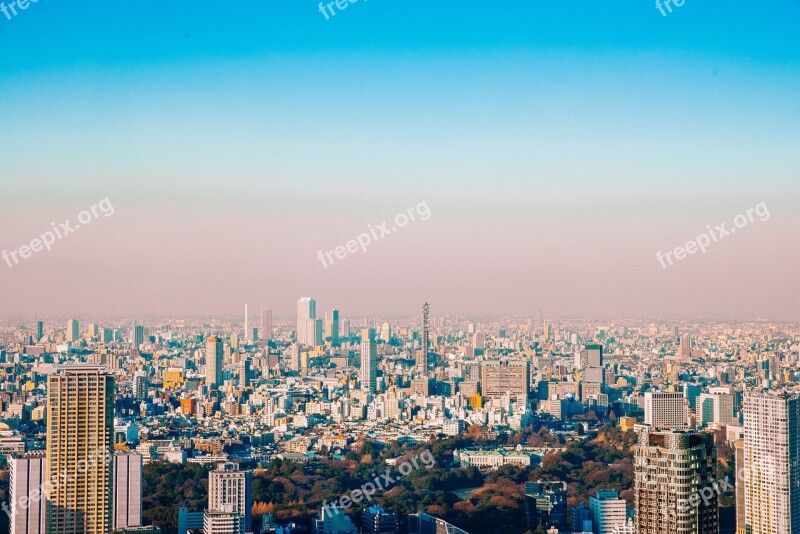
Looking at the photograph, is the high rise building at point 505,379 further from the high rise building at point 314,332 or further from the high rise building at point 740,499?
the high rise building at point 740,499

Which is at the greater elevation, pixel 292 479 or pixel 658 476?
pixel 658 476

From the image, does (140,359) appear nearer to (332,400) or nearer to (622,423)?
(332,400)

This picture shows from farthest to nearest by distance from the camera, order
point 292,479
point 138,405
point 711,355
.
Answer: point 711,355, point 138,405, point 292,479

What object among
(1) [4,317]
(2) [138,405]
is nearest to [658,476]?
(1) [4,317]

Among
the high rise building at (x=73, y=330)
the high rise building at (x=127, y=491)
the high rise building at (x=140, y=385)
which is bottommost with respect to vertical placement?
the high rise building at (x=127, y=491)

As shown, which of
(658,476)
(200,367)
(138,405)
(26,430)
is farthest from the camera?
(200,367)

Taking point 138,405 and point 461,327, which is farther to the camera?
point 461,327
